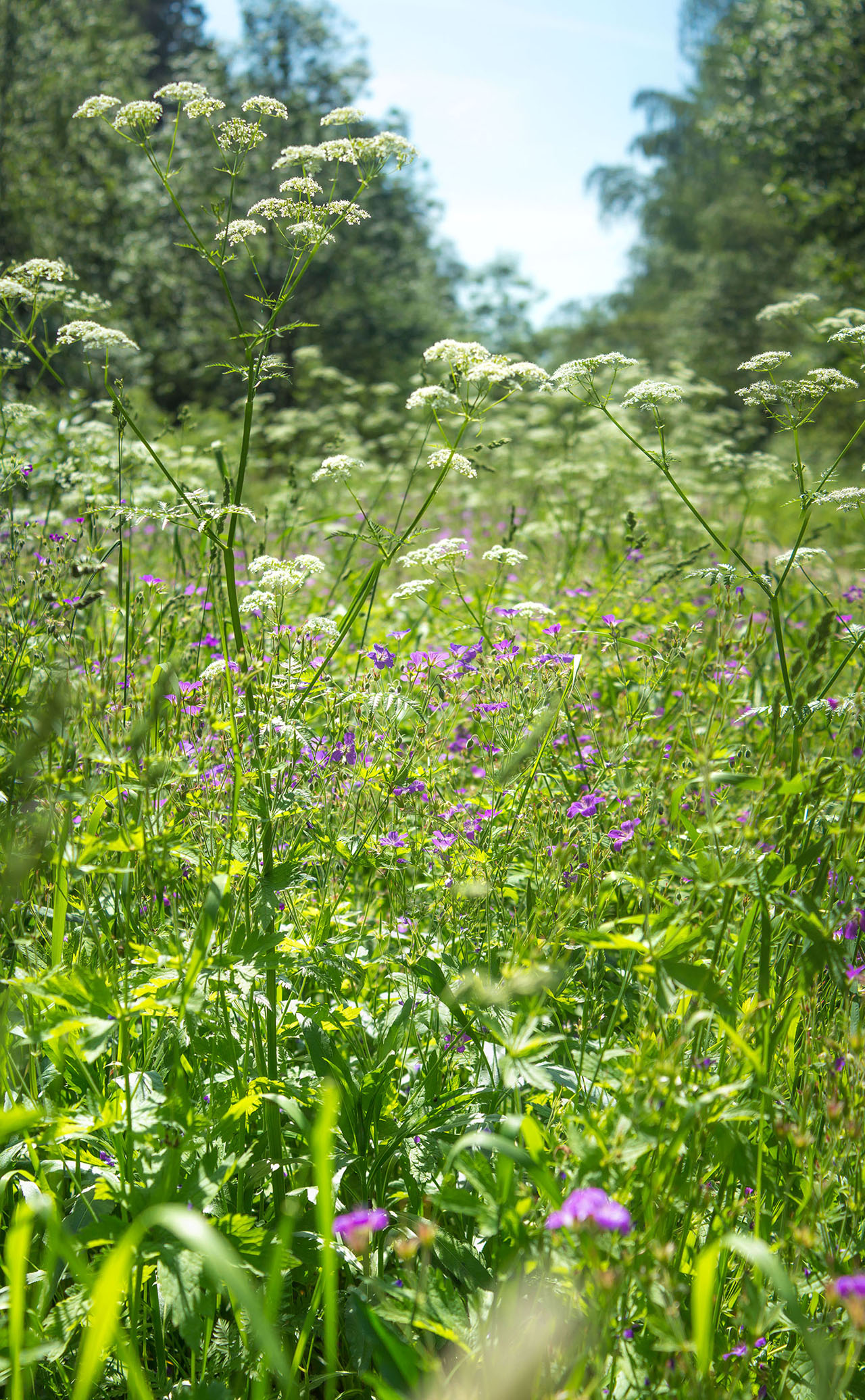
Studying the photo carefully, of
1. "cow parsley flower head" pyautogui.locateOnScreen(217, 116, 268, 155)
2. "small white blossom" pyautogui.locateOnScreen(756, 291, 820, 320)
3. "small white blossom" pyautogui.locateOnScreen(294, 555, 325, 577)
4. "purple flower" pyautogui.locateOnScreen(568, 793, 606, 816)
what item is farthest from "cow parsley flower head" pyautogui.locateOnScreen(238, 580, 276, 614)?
"small white blossom" pyautogui.locateOnScreen(756, 291, 820, 320)

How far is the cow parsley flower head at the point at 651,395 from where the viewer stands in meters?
2.66

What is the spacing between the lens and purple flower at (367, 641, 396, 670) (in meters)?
2.55

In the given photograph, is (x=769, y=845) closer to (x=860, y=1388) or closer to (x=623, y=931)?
(x=623, y=931)

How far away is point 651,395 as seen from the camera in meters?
2.68

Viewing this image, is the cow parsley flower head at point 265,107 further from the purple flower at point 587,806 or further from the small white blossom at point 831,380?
the purple flower at point 587,806

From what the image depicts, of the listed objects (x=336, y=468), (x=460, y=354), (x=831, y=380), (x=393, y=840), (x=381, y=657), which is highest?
(x=460, y=354)

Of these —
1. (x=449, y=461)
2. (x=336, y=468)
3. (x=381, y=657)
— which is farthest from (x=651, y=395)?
(x=381, y=657)

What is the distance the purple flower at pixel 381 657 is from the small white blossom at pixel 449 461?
0.56 metres

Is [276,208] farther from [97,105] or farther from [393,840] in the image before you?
[393,840]

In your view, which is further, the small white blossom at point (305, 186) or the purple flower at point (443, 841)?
the small white blossom at point (305, 186)

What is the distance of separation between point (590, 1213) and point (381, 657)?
5.90 ft

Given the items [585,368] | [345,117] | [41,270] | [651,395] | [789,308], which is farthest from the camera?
[789,308]

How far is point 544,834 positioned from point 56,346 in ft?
7.44

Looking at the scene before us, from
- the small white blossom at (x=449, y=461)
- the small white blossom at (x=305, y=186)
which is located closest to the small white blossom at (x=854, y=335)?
the small white blossom at (x=449, y=461)
